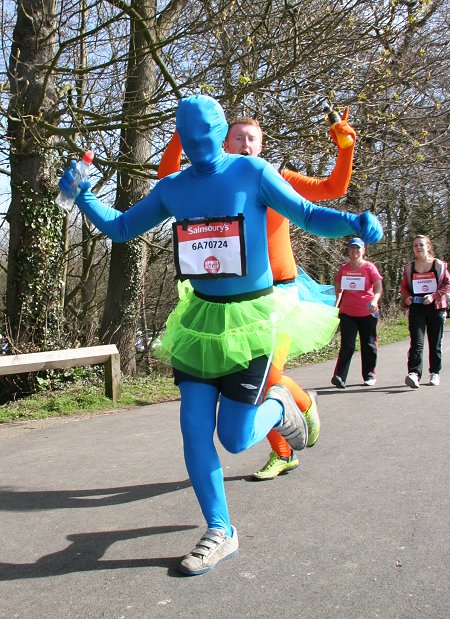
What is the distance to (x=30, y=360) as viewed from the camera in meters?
7.25

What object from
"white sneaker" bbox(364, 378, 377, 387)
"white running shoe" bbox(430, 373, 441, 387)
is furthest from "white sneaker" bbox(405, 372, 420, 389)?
"white sneaker" bbox(364, 378, 377, 387)

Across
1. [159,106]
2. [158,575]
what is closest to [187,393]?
[158,575]

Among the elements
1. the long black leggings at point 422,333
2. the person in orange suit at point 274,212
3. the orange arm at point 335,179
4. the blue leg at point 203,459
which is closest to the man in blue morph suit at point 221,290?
the blue leg at point 203,459

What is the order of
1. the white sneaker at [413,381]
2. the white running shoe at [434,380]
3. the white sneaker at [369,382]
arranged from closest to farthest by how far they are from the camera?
1. the white sneaker at [413,381]
2. the white running shoe at [434,380]
3. the white sneaker at [369,382]

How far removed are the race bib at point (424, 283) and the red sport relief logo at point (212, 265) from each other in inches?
218

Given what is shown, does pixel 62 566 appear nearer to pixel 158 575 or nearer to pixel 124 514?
pixel 158 575

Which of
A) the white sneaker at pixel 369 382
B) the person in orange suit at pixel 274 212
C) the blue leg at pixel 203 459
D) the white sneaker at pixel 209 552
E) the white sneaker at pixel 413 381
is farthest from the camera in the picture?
the white sneaker at pixel 369 382

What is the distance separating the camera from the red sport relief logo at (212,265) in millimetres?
3367

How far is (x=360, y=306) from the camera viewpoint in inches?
344

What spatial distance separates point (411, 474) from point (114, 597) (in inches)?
89.8

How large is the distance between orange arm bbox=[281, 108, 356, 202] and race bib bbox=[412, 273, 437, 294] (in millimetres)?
4549

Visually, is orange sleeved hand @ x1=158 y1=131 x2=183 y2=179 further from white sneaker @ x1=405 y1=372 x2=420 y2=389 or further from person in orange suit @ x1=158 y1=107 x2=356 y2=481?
white sneaker @ x1=405 y1=372 x2=420 y2=389

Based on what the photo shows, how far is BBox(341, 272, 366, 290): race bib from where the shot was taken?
8.69 m

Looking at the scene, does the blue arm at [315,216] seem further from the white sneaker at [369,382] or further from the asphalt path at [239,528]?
the white sneaker at [369,382]
